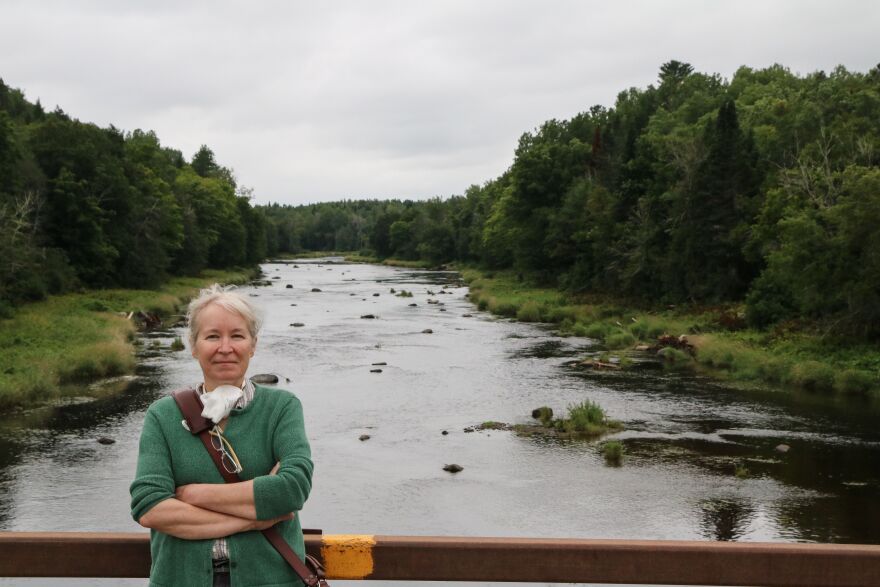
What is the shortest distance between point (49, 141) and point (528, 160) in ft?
136

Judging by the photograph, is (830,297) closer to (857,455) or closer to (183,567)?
(857,455)

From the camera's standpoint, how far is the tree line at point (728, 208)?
108 ft

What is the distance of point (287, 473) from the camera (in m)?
3.13

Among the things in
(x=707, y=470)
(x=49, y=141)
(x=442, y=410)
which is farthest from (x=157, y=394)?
(x=49, y=141)

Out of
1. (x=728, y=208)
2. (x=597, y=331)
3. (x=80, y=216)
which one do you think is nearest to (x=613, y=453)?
(x=597, y=331)

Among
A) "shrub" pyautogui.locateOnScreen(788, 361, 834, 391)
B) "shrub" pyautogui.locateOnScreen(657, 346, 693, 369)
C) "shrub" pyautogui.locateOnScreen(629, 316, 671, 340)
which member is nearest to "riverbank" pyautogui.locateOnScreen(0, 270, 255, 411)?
"shrub" pyautogui.locateOnScreen(657, 346, 693, 369)

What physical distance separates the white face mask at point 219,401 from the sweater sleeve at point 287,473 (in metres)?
0.19

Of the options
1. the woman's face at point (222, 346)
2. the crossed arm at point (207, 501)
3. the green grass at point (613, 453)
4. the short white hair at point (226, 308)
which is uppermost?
the short white hair at point (226, 308)

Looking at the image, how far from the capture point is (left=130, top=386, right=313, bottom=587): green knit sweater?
10.2ft

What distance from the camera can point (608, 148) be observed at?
80000 millimetres

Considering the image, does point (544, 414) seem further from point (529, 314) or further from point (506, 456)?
point (529, 314)

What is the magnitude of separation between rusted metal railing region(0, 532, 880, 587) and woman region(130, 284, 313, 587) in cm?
35

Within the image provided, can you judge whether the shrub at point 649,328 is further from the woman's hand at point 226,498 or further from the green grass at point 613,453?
the woman's hand at point 226,498

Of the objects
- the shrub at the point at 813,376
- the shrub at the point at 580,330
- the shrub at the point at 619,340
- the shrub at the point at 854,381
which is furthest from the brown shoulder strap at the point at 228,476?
the shrub at the point at 580,330
